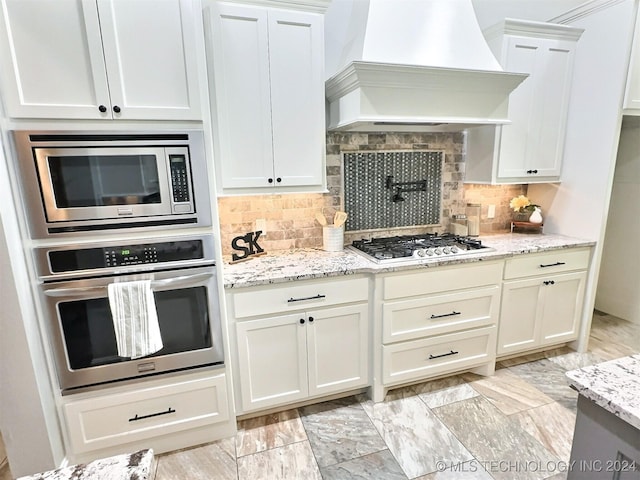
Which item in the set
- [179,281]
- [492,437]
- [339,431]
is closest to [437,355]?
[492,437]

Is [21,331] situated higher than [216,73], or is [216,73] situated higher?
[216,73]

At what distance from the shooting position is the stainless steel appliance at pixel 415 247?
6.93 ft

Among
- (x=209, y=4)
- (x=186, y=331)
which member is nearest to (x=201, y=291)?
(x=186, y=331)

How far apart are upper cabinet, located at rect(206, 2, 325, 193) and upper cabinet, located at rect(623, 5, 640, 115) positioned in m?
2.05

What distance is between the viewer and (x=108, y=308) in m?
1.60

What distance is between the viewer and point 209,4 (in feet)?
5.84

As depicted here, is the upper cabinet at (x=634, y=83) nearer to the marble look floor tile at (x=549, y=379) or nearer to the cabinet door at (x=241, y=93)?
the marble look floor tile at (x=549, y=379)

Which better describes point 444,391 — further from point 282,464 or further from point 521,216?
point 521,216

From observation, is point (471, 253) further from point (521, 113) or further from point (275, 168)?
point (275, 168)

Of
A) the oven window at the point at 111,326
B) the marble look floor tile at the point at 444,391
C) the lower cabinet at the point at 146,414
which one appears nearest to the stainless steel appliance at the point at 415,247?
the marble look floor tile at the point at 444,391

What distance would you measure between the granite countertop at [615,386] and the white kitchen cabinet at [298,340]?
1.20m

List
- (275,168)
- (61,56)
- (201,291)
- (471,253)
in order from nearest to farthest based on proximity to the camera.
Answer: (61,56) < (201,291) < (275,168) < (471,253)

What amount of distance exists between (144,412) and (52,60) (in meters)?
1.67

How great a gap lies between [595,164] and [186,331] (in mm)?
2941
